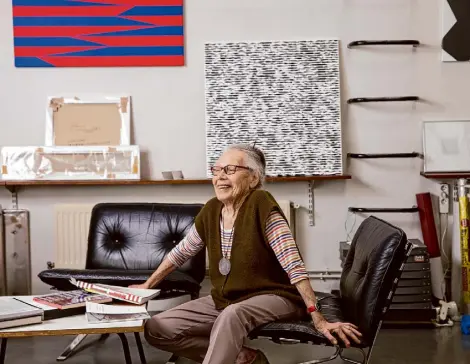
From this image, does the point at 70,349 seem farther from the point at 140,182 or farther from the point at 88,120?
the point at 88,120

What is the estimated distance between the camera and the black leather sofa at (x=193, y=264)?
8.96 ft

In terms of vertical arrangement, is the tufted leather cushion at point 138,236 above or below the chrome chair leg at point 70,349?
above

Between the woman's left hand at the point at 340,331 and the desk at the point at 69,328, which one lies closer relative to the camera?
the desk at the point at 69,328

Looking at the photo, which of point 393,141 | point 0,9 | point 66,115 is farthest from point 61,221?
point 393,141

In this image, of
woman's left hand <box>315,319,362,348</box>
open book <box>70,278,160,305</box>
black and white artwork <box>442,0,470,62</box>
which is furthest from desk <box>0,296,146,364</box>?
black and white artwork <box>442,0,470,62</box>

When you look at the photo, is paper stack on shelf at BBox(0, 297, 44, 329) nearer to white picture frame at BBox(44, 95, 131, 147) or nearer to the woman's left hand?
the woman's left hand

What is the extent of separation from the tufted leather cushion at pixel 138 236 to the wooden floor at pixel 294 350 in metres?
0.46

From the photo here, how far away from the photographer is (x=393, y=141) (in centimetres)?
478

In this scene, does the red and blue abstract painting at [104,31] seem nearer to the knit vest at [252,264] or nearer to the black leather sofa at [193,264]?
the black leather sofa at [193,264]

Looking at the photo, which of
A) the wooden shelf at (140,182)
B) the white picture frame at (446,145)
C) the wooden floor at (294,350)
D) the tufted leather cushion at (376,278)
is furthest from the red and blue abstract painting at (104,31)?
the tufted leather cushion at (376,278)

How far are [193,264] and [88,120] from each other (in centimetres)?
148

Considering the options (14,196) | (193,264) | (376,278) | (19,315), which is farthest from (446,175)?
(19,315)

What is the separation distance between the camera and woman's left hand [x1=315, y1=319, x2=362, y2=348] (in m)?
2.66

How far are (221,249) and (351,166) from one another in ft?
6.61
